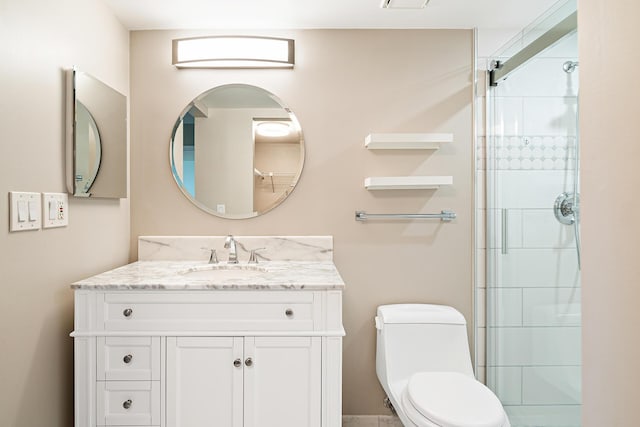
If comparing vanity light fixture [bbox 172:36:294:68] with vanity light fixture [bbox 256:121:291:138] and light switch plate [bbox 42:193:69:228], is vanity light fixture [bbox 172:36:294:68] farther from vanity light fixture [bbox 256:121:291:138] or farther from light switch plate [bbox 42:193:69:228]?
light switch plate [bbox 42:193:69:228]

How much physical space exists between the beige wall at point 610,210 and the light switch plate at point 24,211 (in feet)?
5.28

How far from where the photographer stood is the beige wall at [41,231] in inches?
55.4

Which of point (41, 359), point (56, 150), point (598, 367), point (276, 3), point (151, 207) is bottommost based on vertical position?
point (41, 359)

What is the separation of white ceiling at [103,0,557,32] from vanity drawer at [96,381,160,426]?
1654 millimetres

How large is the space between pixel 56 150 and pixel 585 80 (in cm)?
172

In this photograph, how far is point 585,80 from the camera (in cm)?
100

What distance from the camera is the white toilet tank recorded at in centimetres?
212

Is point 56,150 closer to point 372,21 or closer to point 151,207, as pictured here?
point 151,207

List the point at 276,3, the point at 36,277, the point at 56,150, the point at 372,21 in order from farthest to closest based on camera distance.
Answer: the point at 372,21 < the point at 276,3 < the point at 56,150 < the point at 36,277

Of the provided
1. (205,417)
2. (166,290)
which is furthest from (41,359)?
(205,417)

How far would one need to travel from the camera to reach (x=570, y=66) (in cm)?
166

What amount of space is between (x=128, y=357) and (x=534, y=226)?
1732 mm

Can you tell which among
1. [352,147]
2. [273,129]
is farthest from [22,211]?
[352,147]

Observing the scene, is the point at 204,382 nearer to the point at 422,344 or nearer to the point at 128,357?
the point at 128,357
